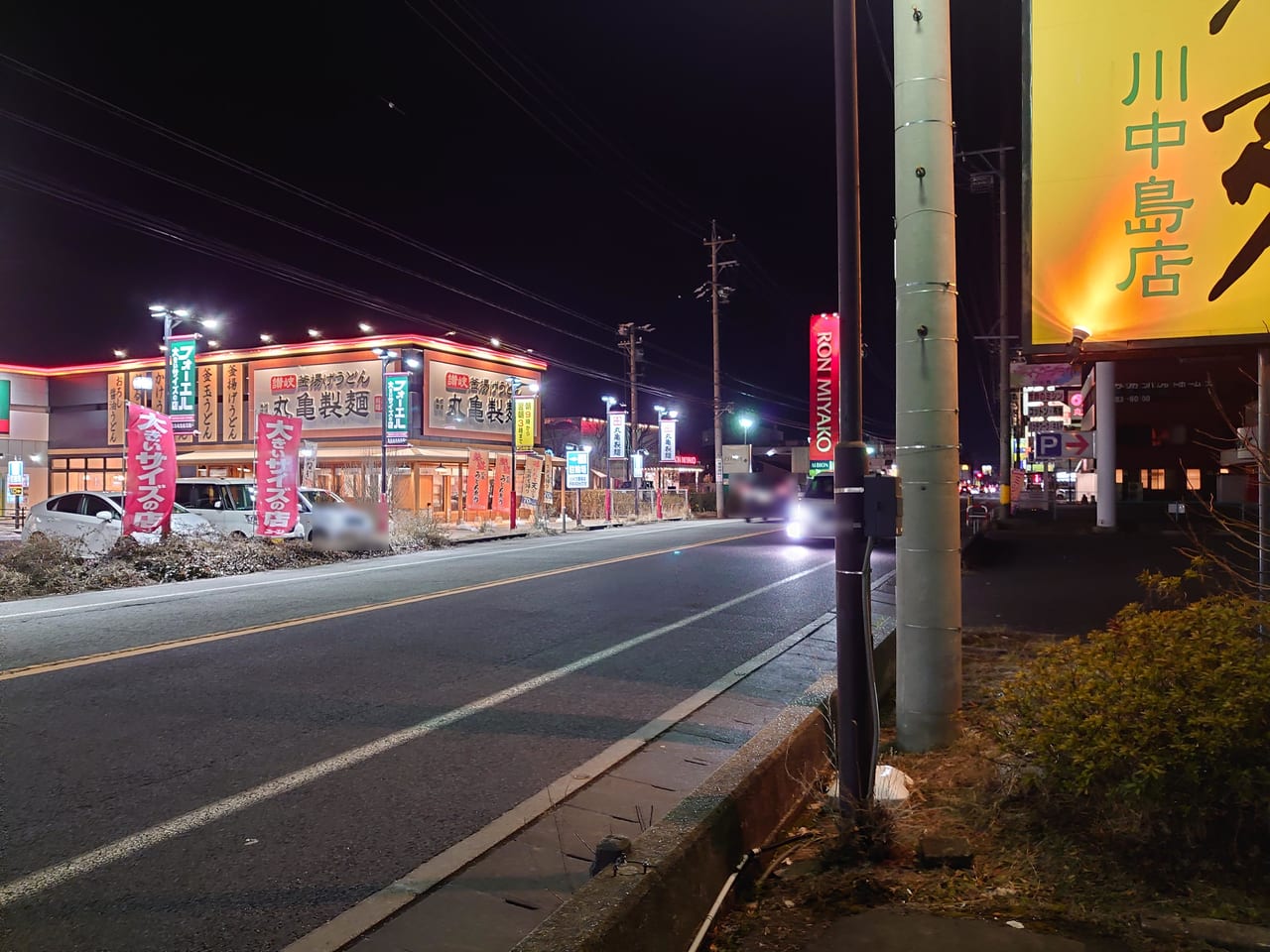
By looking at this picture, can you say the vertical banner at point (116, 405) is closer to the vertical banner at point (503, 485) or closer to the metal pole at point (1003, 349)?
the vertical banner at point (503, 485)

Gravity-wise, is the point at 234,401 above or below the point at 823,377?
above

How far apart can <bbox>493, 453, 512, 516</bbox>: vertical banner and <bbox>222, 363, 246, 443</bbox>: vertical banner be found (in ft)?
48.9

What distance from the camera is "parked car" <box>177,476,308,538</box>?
781 inches

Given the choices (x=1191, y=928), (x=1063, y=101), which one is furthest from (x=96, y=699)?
(x=1063, y=101)

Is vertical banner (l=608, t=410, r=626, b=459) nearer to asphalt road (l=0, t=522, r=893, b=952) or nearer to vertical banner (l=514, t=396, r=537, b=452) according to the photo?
vertical banner (l=514, t=396, r=537, b=452)

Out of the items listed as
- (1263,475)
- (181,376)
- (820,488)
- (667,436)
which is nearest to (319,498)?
(181,376)

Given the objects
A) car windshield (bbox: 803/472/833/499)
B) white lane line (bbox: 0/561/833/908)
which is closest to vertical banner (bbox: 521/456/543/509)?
car windshield (bbox: 803/472/833/499)

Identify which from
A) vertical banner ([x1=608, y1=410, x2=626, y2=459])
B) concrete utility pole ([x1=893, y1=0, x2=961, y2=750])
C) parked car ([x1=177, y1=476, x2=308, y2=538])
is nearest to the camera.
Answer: concrete utility pole ([x1=893, y1=0, x2=961, y2=750])

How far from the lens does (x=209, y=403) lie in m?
40.2

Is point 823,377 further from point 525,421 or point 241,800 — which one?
point 241,800

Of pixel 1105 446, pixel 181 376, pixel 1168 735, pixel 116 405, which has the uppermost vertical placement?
pixel 116 405

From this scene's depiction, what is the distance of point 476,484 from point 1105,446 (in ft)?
73.7

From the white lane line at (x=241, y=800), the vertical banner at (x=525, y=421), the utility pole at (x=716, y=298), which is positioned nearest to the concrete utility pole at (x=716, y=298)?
the utility pole at (x=716, y=298)

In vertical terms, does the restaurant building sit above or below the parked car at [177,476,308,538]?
above
